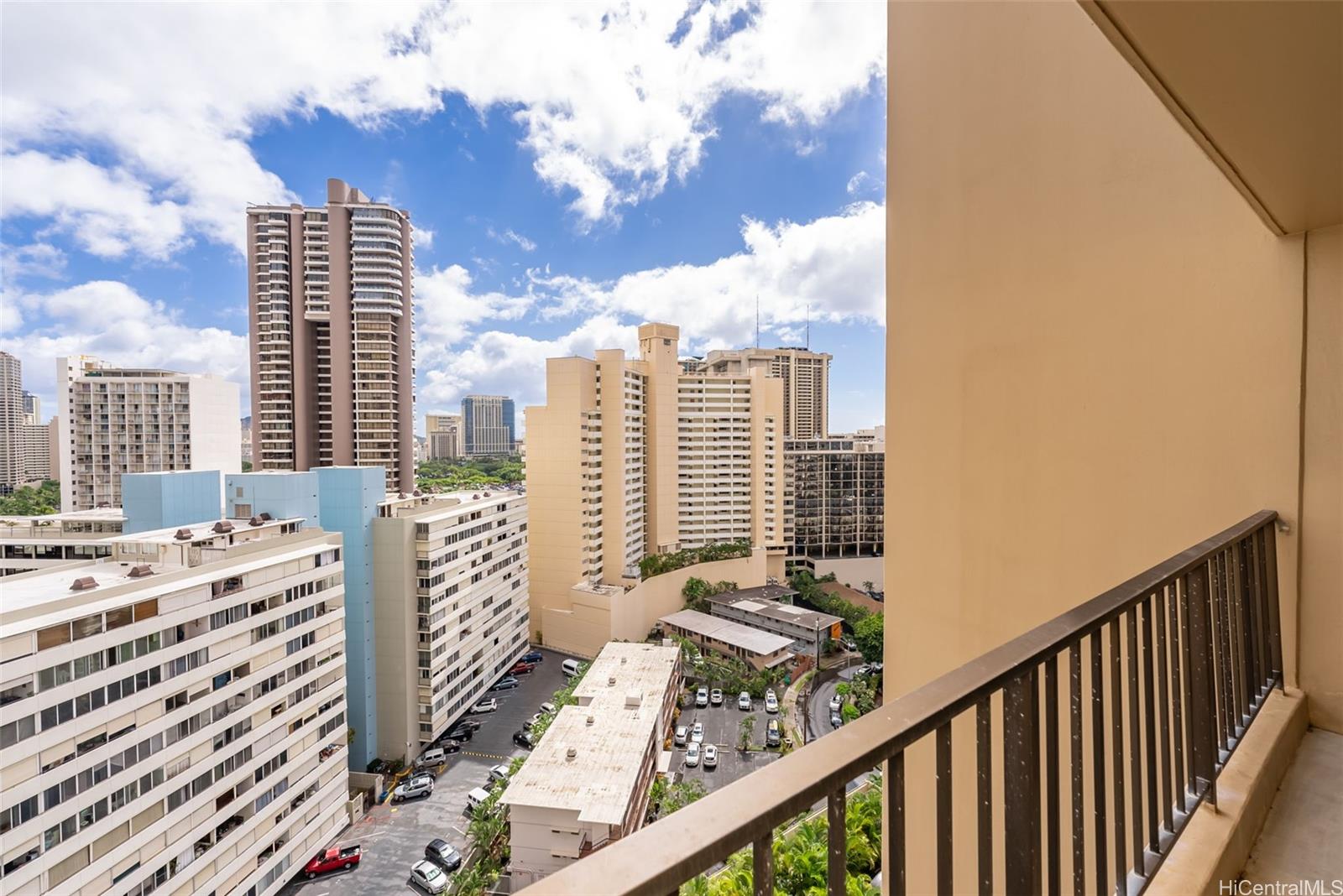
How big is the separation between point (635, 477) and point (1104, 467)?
61.7 ft

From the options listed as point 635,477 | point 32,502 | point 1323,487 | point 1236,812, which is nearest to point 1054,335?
point 1323,487

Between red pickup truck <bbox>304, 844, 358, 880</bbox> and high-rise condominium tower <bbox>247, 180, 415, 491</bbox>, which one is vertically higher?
high-rise condominium tower <bbox>247, 180, 415, 491</bbox>

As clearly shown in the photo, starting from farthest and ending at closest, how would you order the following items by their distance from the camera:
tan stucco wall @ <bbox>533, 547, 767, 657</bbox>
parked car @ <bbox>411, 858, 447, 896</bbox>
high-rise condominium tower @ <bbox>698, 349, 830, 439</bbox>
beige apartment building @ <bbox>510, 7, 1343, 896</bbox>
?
1. high-rise condominium tower @ <bbox>698, 349, 830, 439</bbox>
2. tan stucco wall @ <bbox>533, 547, 767, 657</bbox>
3. parked car @ <bbox>411, 858, 447, 896</bbox>
4. beige apartment building @ <bbox>510, 7, 1343, 896</bbox>

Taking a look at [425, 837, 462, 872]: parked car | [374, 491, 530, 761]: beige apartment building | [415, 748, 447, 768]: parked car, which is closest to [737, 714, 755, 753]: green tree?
[425, 837, 462, 872]: parked car

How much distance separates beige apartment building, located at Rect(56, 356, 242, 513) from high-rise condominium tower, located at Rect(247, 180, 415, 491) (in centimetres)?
256

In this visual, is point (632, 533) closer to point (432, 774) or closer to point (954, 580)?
point (432, 774)

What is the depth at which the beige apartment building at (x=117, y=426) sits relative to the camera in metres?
18.8

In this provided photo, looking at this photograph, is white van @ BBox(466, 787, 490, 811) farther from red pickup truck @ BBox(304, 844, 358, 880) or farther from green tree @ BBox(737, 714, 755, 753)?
green tree @ BBox(737, 714, 755, 753)

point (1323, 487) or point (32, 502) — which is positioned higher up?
point (1323, 487)

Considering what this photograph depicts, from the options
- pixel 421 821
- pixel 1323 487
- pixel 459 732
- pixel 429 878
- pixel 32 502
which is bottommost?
pixel 421 821

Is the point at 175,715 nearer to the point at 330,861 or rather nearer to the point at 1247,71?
the point at 330,861

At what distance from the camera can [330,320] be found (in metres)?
21.9

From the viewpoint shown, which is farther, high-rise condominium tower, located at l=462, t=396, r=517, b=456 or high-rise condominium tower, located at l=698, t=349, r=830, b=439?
high-rise condominium tower, located at l=462, t=396, r=517, b=456

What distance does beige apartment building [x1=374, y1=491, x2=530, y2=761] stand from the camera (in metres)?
12.2
